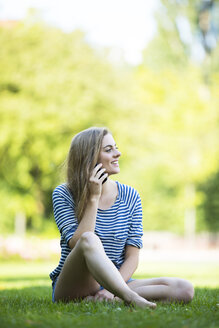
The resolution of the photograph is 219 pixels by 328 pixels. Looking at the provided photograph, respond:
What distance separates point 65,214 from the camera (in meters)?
4.11

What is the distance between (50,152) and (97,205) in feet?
52.8

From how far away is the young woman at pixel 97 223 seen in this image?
390cm

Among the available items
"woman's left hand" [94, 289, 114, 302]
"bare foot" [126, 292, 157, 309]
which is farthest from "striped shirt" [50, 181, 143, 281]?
"bare foot" [126, 292, 157, 309]

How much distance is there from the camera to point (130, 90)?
22.0 meters

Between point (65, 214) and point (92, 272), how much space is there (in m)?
0.70

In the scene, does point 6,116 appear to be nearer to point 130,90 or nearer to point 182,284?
point 130,90

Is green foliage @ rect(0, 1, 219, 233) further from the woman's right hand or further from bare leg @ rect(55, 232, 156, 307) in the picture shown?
bare leg @ rect(55, 232, 156, 307)

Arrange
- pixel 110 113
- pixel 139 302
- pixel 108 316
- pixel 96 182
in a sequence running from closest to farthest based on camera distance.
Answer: pixel 108 316 → pixel 139 302 → pixel 96 182 → pixel 110 113

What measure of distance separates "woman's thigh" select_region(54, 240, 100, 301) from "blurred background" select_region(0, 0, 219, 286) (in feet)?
44.2

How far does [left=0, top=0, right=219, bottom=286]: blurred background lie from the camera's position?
1861 centimetres

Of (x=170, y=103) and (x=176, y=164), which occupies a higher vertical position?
(x=170, y=103)

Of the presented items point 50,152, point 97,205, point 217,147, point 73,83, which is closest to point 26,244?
point 50,152

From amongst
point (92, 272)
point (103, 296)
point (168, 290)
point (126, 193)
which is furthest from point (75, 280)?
point (126, 193)

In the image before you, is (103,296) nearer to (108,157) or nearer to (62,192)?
(62,192)
